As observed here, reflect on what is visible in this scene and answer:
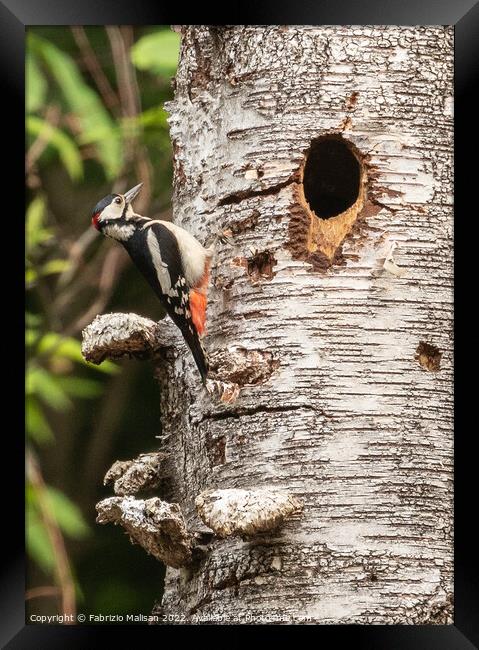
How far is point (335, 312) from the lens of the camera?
8.75ft

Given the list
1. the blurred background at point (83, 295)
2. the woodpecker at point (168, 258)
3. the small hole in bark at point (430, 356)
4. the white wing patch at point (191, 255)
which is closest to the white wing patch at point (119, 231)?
the woodpecker at point (168, 258)

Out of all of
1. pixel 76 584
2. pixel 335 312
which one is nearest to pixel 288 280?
pixel 335 312

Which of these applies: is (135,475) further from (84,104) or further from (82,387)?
(84,104)

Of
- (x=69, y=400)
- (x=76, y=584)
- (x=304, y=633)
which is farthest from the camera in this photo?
(x=69, y=400)

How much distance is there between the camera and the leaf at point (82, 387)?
3189mm

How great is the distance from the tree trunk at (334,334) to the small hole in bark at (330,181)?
0.15 metres

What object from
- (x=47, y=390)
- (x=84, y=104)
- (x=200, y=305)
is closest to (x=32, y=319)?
(x=47, y=390)

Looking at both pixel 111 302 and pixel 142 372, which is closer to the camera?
pixel 111 302

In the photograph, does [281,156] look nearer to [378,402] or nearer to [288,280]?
[288,280]

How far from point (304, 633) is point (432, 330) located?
2.75ft

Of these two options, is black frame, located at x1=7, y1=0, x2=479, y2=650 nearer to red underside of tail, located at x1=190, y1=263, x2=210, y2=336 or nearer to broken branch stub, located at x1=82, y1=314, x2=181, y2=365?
broken branch stub, located at x1=82, y1=314, x2=181, y2=365

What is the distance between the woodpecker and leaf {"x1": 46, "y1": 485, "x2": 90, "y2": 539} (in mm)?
645

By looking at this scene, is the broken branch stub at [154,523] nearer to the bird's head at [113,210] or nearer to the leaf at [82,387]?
the leaf at [82,387]

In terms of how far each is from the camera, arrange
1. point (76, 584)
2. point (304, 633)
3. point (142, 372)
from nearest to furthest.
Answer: point (304, 633) < point (76, 584) < point (142, 372)
